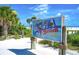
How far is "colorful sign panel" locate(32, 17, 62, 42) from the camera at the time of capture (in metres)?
2.58

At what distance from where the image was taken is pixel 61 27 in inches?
100

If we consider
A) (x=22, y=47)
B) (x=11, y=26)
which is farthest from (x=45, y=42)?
(x=11, y=26)

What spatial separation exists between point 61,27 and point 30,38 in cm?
38

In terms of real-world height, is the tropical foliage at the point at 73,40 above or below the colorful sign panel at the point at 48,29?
below

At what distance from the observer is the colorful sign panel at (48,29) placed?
2.58 m

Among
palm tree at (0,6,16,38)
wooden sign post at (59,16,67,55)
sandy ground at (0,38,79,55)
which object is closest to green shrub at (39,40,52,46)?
sandy ground at (0,38,79,55)

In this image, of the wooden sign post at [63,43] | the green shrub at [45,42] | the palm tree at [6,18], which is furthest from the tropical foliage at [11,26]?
the wooden sign post at [63,43]

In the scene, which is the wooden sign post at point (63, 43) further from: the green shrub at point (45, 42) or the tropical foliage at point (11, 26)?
the tropical foliage at point (11, 26)

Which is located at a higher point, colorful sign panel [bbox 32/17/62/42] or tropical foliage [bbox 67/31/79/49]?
colorful sign panel [bbox 32/17/62/42]

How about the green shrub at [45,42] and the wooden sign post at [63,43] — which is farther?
the green shrub at [45,42]

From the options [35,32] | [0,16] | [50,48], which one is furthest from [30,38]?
[0,16]

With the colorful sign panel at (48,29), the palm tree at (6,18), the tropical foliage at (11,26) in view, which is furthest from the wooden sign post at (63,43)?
the palm tree at (6,18)

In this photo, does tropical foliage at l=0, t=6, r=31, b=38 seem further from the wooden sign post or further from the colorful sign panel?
the wooden sign post
